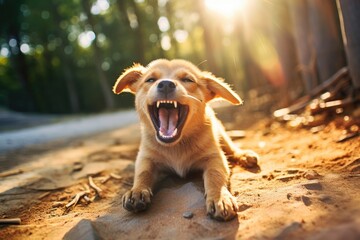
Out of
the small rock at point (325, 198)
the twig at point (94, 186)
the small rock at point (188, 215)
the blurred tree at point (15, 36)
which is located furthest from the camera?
the blurred tree at point (15, 36)

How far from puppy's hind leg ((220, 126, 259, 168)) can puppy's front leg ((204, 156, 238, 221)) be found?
24.1 inches

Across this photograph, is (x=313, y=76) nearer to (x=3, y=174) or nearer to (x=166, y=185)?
(x=166, y=185)

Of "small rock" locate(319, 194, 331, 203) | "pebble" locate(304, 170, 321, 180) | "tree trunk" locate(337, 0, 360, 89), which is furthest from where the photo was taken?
"tree trunk" locate(337, 0, 360, 89)

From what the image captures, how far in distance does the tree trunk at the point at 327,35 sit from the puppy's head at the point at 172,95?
10.0 ft

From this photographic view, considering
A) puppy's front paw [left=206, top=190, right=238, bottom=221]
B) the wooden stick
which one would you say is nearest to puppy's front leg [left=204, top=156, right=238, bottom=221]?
puppy's front paw [left=206, top=190, right=238, bottom=221]

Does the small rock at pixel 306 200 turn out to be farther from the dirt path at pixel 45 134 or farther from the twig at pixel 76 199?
the dirt path at pixel 45 134

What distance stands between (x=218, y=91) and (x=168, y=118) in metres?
0.70

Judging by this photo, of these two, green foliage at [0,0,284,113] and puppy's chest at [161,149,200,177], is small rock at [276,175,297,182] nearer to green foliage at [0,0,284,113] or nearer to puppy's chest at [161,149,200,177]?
puppy's chest at [161,149,200,177]

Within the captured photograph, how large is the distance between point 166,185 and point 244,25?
11474mm

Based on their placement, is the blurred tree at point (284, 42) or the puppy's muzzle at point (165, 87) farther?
the blurred tree at point (284, 42)

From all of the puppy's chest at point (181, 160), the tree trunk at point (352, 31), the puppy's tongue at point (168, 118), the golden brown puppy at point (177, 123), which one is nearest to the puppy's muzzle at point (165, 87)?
the golden brown puppy at point (177, 123)

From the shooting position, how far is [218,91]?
363cm

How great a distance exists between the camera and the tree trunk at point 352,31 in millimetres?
4129

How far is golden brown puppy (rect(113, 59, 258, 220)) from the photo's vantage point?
3076 mm
